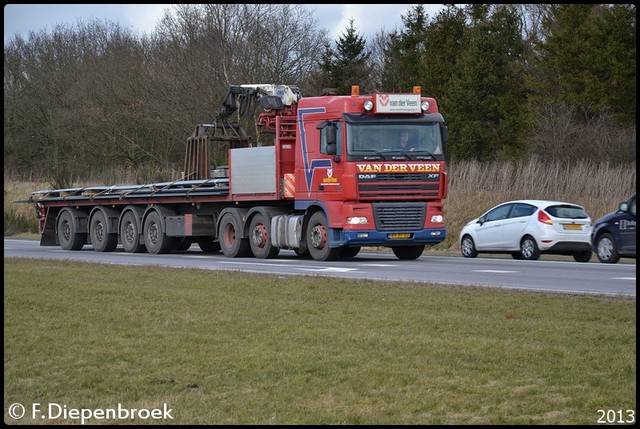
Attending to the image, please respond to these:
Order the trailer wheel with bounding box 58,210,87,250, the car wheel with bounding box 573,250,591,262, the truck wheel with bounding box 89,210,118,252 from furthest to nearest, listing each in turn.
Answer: the trailer wheel with bounding box 58,210,87,250 < the truck wheel with bounding box 89,210,118,252 < the car wheel with bounding box 573,250,591,262

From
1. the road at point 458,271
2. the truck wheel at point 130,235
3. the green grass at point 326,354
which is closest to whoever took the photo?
the green grass at point 326,354

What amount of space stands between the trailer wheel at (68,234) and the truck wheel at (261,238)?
26.2 feet

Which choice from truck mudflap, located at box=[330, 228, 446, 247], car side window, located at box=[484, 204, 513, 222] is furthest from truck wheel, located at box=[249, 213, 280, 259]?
car side window, located at box=[484, 204, 513, 222]

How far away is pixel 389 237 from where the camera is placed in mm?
24203

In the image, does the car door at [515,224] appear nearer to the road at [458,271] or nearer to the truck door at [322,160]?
the road at [458,271]

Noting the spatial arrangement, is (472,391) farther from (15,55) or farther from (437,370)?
(15,55)

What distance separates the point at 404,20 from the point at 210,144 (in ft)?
124

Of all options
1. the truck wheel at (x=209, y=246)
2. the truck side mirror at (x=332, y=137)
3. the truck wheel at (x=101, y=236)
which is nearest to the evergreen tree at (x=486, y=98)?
the truck wheel at (x=209, y=246)

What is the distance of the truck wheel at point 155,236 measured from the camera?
29422 mm

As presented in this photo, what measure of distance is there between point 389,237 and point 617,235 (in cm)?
470

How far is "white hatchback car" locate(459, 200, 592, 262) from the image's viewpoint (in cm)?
2617

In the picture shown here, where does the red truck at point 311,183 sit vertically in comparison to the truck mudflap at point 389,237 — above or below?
above

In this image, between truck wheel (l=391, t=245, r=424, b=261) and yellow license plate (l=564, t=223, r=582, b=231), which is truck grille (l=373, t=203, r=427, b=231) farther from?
yellow license plate (l=564, t=223, r=582, b=231)

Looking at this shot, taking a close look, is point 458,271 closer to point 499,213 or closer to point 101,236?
point 499,213
